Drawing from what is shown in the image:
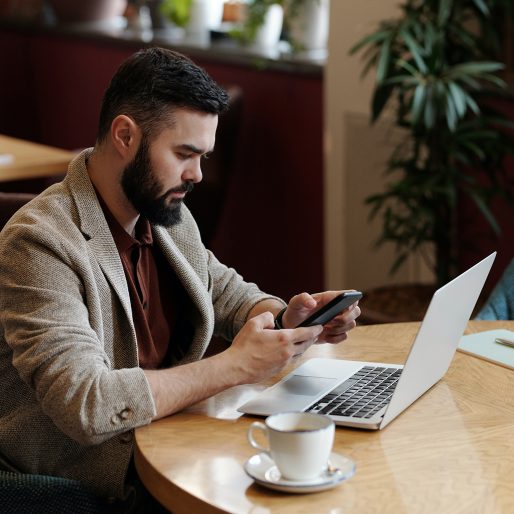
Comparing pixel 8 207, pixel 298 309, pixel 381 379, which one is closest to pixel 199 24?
pixel 8 207

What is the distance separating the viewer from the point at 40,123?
6.07 metres

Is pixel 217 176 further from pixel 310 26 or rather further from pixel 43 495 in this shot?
pixel 43 495

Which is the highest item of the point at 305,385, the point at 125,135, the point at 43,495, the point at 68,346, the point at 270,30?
the point at 125,135

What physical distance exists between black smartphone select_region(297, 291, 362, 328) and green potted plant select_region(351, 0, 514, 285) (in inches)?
58.4

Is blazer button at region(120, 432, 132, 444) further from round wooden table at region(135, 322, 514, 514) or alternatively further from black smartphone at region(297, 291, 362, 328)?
black smartphone at region(297, 291, 362, 328)

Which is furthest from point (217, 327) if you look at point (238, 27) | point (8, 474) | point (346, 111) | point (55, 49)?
point (55, 49)

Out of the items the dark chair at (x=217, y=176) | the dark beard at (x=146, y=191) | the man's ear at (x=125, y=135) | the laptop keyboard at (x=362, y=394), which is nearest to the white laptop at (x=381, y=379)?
the laptop keyboard at (x=362, y=394)

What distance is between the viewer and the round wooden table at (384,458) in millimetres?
1364

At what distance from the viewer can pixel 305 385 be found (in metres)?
1.78

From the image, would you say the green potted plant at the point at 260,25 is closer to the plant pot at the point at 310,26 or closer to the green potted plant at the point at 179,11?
the plant pot at the point at 310,26

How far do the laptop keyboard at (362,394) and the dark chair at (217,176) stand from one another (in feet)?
7.34

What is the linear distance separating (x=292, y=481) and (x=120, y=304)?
53cm

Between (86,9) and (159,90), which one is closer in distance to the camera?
(159,90)

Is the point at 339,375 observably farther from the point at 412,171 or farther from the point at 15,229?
the point at 412,171
